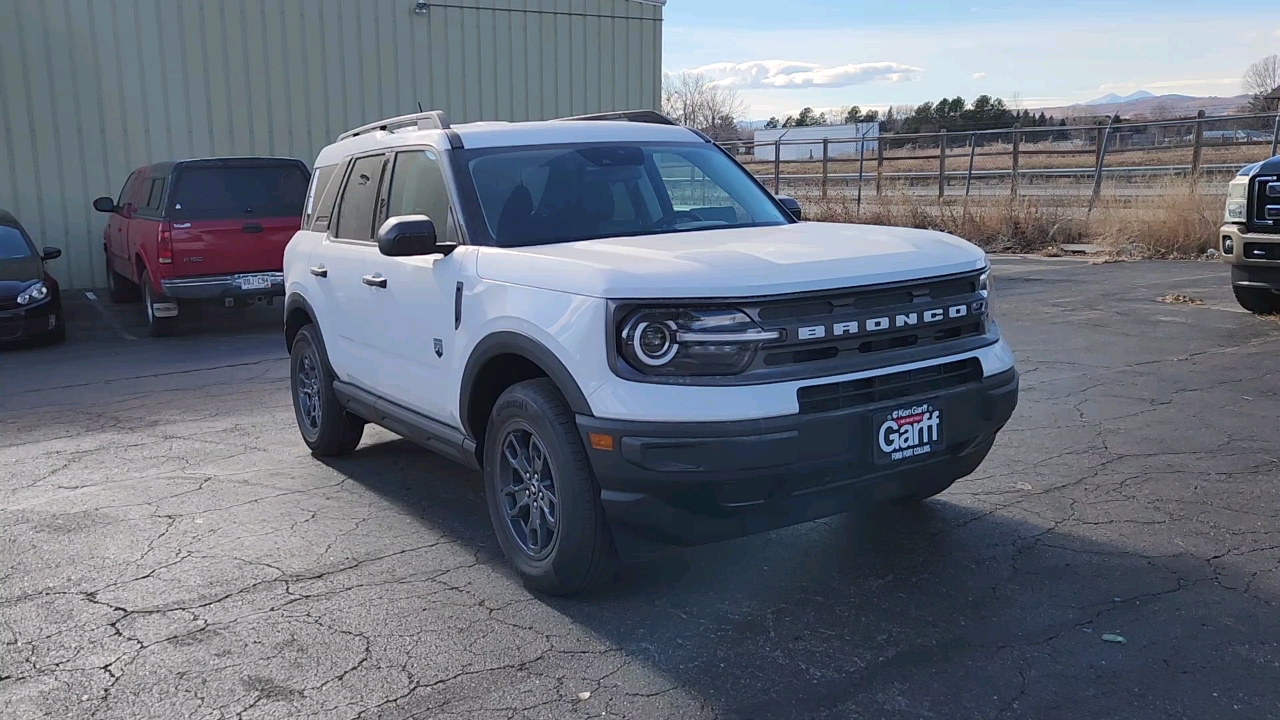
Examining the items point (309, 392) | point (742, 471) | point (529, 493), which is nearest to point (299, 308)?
point (309, 392)

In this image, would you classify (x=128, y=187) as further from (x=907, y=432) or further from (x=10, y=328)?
(x=907, y=432)

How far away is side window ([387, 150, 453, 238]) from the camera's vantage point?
505 cm

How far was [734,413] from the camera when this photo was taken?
12.1 feet

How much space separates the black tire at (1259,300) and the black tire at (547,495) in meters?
8.36

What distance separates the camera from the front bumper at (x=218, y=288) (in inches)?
461

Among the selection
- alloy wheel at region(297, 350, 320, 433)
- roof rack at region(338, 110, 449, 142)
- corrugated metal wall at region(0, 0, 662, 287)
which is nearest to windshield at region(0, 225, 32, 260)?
corrugated metal wall at region(0, 0, 662, 287)

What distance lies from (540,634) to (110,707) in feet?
4.59

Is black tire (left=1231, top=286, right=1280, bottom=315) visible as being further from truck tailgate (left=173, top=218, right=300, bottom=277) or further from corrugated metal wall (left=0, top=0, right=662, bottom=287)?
corrugated metal wall (left=0, top=0, right=662, bottom=287)

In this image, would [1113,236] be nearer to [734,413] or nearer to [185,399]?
[185,399]

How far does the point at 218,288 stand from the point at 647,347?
920 cm

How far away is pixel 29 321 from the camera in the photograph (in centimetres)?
1138

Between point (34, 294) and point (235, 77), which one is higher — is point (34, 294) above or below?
below

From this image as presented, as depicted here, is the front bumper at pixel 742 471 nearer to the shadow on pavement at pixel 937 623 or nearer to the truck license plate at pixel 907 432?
the truck license plate at pixel 907 432

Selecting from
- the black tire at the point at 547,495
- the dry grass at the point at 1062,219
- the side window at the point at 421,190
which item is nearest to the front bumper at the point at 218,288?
the side window at the point at 421,190
